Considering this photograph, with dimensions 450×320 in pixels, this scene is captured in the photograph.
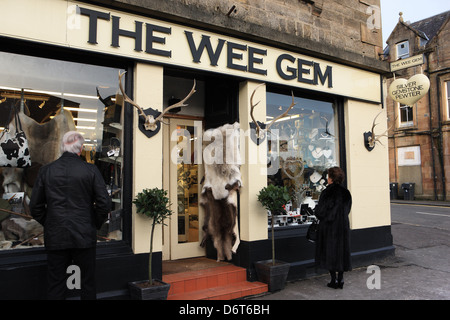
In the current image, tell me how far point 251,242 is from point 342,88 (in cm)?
361

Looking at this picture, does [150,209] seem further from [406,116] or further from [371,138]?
[406,116]

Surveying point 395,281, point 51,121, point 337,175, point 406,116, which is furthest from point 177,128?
point 406,116

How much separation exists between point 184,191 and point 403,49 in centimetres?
2279

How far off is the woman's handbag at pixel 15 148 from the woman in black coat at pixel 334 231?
164 inches

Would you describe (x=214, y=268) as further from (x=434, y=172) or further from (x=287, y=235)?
(x=434, y=172)

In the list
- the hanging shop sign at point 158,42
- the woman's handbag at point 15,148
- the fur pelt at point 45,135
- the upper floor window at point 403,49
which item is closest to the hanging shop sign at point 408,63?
the hanging shop sign at point 158,42

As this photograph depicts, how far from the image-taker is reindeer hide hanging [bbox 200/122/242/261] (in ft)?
17.8

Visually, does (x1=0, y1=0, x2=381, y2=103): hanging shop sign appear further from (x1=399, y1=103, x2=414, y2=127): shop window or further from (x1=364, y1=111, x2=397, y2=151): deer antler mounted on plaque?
(x1=399, y1=103, x2=414, y2=127): shop window

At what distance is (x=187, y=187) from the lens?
6.30m

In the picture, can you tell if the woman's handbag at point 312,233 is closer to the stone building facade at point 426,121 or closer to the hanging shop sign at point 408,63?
the hanging shop sign at point 408,63

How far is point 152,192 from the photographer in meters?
4.25

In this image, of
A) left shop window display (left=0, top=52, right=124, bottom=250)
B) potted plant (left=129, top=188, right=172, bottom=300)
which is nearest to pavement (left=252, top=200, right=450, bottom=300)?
potted plant (left=129, top=188, right=172, bottom=300)

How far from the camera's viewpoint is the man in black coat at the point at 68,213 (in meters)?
3.29
